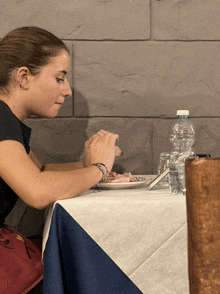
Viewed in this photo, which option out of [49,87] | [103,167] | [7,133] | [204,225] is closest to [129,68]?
[49,87]

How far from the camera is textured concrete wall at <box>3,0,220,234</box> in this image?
221 cm

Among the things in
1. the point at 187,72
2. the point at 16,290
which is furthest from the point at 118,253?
the point at 187,72

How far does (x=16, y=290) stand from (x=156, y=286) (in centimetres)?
42

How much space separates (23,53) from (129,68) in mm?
1013

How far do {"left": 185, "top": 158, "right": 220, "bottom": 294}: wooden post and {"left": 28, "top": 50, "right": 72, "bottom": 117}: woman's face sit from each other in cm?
94

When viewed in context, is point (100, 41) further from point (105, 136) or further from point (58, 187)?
point (58, 187)

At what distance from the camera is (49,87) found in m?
1.38

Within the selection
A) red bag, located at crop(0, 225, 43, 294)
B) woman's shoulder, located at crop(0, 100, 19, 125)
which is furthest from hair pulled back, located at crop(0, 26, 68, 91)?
red bag, located at crop(0, 225, 43, 294)

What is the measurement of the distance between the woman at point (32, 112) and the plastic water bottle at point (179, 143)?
24cm

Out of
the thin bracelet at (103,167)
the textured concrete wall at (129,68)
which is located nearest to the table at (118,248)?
the thin bracelet at (103,167)

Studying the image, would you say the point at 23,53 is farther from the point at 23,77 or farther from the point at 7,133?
the point at 7,133

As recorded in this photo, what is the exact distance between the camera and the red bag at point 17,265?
3.47ft

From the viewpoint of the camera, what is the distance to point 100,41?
7.29ft

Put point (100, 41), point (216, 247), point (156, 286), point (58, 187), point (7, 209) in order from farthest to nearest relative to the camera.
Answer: point (100, 41)
point (7, 209)
point (58, 187)
point (156, 286)
point (216, 247)
